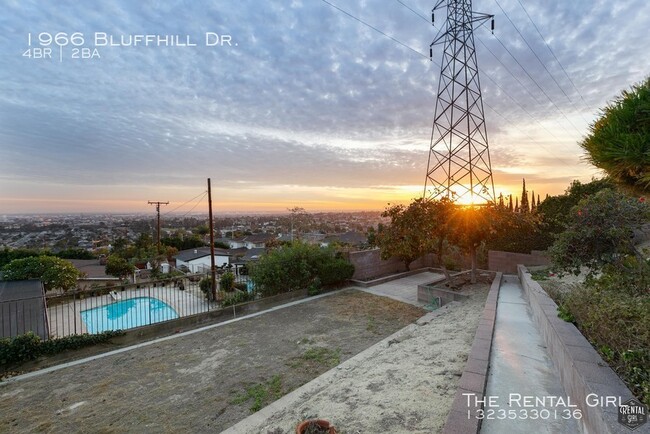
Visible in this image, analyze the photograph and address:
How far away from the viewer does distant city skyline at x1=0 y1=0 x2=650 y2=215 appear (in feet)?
22.4

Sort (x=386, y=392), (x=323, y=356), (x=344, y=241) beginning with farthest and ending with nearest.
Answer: (x=344, y=241) < (x=323, y=356) < (x=386, y=392)

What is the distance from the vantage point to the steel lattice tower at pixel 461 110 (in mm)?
11391

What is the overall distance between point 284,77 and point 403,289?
27.5 feet

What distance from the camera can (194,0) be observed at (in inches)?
267

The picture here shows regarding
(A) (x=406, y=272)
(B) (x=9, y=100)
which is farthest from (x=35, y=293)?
(A) (x=406, y=272)

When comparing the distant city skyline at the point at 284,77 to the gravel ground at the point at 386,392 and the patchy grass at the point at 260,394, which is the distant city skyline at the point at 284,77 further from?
the patchy grass at the point at 260,394

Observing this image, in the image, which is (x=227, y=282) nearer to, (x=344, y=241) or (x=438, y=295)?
(x=344, y=241)

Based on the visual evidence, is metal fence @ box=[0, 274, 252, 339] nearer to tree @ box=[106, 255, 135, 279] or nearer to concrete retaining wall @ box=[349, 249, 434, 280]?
concrete retaining wall @ box=[349, 249, 434, 280]

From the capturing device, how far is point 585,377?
7.38 ft

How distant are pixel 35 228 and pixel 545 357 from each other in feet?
191

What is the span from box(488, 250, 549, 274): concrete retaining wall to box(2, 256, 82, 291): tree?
17890 mm

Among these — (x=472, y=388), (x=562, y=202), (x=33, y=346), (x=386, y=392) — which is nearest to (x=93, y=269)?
(x=33, y=346)

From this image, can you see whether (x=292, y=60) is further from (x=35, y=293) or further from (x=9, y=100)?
(x=35, y=293)

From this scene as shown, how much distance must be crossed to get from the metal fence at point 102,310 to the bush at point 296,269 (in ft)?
2.74
